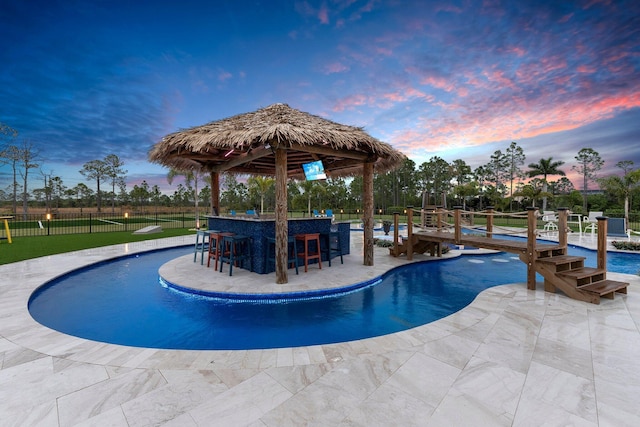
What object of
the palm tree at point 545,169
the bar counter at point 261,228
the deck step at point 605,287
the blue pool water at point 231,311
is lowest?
the blue pool water at point 231,311

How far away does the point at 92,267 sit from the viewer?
6.80 meters

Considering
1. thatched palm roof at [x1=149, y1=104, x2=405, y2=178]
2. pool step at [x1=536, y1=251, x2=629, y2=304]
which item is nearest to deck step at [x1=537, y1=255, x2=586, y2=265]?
pool step at [x1=536, y1=251, x2=629, y2=304]

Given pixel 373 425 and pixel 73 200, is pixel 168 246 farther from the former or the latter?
pixel 73 200

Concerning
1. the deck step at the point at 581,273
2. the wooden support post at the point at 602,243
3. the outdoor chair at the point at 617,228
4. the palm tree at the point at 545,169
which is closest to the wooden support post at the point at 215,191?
the deck step at the point at 581,273

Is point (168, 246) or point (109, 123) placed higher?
point (109, 123)

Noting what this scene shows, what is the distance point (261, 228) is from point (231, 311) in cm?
217

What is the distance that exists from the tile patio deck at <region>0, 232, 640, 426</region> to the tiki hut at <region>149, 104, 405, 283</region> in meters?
2.88

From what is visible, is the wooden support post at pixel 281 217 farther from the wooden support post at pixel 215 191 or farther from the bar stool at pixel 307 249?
the wooden support post at pixel 215 191

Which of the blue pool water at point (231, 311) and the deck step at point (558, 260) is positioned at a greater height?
the deck step at point (558, 260)

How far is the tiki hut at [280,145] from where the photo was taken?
5061 millimetres

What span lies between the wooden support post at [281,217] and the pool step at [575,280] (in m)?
4.75

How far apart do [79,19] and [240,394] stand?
13597 mm

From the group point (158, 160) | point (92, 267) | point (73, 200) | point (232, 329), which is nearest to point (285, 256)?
point (232, 329)

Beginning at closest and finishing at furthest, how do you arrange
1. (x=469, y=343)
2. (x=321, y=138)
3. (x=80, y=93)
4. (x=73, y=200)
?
(x=469, y=343), (x=321, y=138), (x=80, y=93), (x=73, y=200)
